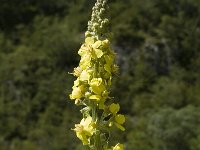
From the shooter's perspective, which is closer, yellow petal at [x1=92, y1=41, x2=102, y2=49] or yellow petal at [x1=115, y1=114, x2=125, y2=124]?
yellow petal at [x1=92, y1=41, x2=102, y2=49]

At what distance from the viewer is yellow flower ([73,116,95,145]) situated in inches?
220

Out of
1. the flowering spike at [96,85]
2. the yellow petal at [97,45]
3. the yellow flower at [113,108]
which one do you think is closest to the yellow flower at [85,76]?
the flowering spike at [96,85]

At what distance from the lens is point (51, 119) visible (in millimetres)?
95438

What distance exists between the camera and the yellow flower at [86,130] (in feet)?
18.3

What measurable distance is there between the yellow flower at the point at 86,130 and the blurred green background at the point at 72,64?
73.0m

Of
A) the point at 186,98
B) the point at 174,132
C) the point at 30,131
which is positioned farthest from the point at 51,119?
the point at 174,132

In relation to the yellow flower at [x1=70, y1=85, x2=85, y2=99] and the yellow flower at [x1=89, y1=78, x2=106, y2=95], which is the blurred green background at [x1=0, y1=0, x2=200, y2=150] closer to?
the yellow flower at [x1=70, y1=85, x2=85, y2=99]

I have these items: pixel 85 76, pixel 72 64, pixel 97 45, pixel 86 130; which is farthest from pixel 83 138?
pixel 72 64

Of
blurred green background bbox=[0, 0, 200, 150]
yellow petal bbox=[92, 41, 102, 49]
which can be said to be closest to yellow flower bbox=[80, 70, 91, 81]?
yellow petal bbox=[92, 41, 102, 49]

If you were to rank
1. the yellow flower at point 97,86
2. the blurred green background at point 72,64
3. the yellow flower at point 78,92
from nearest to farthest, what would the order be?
the yellow flower at point 97,86, the yellow flower at point 78,92, the blurred green background at point 72,64

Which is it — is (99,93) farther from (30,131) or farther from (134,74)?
(134,74)

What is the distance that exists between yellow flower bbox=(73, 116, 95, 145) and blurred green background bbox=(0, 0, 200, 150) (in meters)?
73.0

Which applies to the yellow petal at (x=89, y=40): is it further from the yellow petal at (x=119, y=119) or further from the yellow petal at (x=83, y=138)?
the yellow petal at (x=83, y=138)

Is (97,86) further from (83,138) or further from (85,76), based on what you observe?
(83,138)
